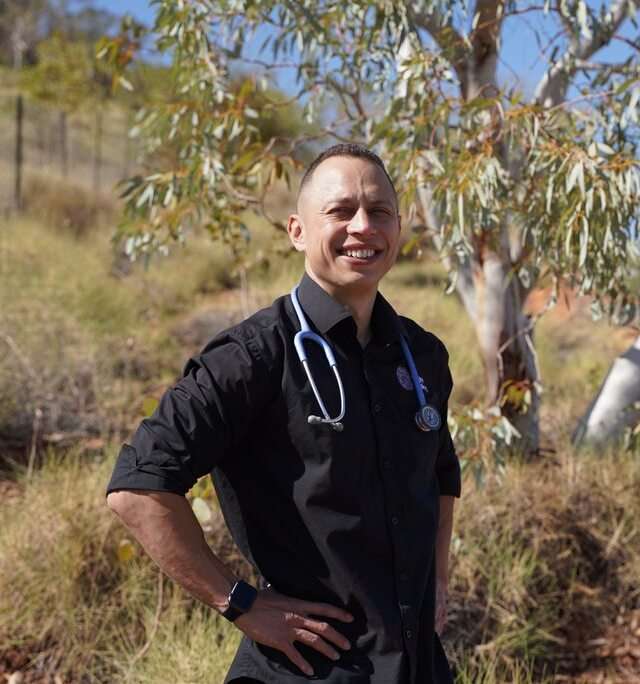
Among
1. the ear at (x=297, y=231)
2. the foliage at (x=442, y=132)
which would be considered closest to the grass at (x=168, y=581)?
the foliage at (x=442, y=132)

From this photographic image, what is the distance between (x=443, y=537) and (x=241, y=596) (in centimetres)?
61

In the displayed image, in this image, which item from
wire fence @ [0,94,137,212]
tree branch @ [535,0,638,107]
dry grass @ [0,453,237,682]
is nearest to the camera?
dry grass @ [0,453,237,682]

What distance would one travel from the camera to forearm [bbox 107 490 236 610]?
5.22 ft

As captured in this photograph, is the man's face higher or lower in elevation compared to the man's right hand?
higher

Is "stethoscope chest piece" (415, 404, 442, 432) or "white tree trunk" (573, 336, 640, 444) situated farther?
"white tree trunk" (573, 336, 640, 444)

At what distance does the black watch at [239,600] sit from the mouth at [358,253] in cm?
67

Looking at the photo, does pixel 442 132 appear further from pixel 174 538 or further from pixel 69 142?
pixel 69 142

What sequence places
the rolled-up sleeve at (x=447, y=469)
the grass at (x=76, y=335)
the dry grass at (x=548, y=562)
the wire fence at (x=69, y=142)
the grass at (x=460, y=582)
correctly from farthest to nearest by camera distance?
the wire fence at (x=69, y=142), the grass at (x=76, y=335), the dry grass at (x=548, y=562), the grass at (x=460, y=582), the rolled-up sleeve at (x=447, y=469)

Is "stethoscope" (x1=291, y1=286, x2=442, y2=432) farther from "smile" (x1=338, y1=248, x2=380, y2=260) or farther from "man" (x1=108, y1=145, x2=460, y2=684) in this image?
"smile" (x1=338, y1=248, x2=380, y2=260)

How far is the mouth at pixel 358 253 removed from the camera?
1771 mm

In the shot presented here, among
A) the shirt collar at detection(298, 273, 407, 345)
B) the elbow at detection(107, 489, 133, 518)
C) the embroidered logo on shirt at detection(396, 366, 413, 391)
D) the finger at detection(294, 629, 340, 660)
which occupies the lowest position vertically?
the finger at detection(294, 629, 340, 660)

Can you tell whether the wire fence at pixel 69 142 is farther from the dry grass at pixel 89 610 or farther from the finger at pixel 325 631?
the finger at pixel 325 631

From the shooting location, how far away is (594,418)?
4527 mm

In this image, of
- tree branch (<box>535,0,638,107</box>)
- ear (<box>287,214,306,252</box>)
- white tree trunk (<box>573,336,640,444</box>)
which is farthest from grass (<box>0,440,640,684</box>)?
tree branch (<box>535,0,638,107</box>)
